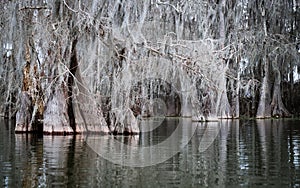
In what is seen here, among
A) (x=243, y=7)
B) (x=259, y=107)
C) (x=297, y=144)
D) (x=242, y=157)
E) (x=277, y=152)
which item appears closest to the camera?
(x=242, y=157)

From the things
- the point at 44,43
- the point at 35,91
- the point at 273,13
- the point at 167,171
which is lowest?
the point at 167,171

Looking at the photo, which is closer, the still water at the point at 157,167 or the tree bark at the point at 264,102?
the still water at the point at 157,167

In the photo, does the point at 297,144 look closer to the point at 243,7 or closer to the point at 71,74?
the point at 71,74

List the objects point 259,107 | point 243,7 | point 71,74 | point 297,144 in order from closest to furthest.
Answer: point 297,144
point 71,74
point 243,7
point 259,107

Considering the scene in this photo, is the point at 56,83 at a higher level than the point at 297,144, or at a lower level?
higher

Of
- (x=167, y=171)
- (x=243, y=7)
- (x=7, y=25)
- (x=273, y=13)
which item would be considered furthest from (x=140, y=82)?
(x=273, y=13)

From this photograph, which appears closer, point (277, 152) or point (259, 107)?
point (277, 152)

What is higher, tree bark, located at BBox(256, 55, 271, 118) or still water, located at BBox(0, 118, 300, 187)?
tree bark, located at BBox(256, 55, 271, 118)

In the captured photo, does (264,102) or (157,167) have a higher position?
(264,102)

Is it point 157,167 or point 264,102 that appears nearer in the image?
point 157,167

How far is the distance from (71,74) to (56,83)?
4.72 feet

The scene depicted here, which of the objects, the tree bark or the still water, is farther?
the tree bark

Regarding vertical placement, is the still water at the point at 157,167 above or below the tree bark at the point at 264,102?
below

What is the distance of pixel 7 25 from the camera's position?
51.6 feet
